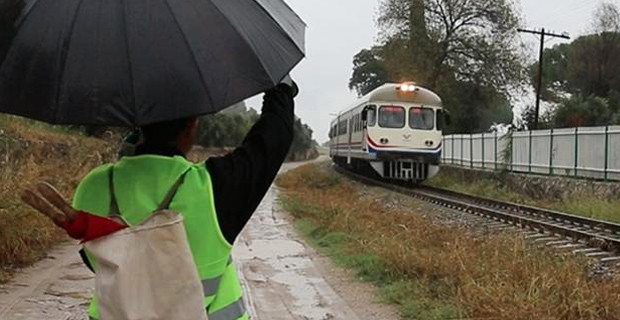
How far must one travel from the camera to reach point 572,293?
6223 mm

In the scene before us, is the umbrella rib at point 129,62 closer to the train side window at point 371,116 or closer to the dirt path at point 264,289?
the dirt path at point 264,289

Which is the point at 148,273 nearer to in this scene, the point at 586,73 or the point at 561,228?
the point at 561,228

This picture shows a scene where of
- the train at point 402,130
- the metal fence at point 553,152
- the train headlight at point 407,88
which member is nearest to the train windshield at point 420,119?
the train at point 402,130

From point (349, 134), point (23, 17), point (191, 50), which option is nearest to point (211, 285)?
point (191, 50)

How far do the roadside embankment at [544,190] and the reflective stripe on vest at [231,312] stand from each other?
14314mm

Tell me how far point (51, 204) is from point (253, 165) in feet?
1.94

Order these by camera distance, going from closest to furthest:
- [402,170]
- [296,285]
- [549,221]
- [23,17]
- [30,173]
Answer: [23,17] < [296,285] < [30,173] < [549,221] < [402,170]

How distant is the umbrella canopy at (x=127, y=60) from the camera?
2.22m

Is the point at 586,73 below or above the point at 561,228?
above

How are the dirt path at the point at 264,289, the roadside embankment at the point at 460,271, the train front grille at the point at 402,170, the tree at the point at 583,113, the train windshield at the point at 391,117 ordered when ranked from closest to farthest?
1. the roadside embankment at the point at 460,271
2. the dirt path at the point at 264,289
3. the train windshield at the point at 391,117
4. the train front grille at the point at 402,170
5. the tree at the point at 583,113

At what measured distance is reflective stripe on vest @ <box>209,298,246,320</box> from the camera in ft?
7.34

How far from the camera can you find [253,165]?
2.39 metres

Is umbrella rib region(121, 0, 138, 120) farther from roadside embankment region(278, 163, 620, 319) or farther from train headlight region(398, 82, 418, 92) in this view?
train headlight region(398, 82, 418, 92)

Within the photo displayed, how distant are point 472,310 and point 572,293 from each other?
0.82 meters
